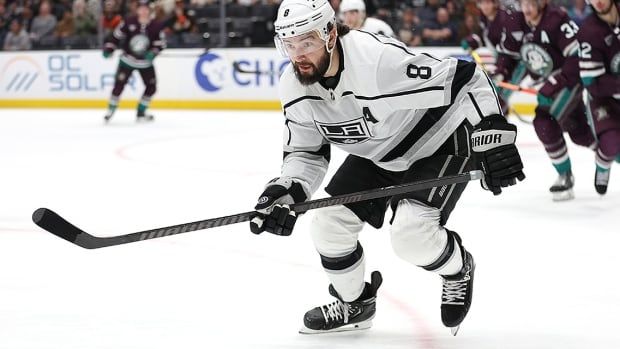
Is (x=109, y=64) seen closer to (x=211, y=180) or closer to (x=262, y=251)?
(x=211, y=180)

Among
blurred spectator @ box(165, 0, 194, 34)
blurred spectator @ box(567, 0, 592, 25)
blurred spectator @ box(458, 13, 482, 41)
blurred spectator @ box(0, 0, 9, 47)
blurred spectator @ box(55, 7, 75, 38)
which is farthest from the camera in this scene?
blurred spectator @ box(0, 0, 9, 47)

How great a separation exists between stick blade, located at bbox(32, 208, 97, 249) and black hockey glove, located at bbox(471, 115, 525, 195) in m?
1.05

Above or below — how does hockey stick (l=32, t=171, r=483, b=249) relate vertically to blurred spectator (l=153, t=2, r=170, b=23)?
above

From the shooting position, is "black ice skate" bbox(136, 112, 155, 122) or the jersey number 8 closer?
the jersey number 8

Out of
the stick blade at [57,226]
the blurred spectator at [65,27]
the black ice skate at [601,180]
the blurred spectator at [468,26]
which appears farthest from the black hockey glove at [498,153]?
the blurred spectator at [65,27]

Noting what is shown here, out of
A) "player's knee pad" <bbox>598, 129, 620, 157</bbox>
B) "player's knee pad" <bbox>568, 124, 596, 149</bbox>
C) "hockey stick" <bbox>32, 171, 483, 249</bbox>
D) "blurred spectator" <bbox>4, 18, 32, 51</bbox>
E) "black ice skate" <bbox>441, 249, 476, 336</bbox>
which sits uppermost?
"hockey stick" <bbox>32, 171, 483, 249</bbox>

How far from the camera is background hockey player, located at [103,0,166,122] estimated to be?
10141mm

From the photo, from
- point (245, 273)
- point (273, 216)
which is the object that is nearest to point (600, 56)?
point (245, 273)

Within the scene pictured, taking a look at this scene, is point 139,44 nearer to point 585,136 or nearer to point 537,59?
point 537,59

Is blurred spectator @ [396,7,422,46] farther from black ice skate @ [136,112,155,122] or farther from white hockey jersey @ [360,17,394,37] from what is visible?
white hockey jersey @ [360,17,394,37]

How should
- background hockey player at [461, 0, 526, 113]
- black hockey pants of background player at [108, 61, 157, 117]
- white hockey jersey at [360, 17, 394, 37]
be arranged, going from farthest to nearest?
black hockey pants of background player at [108, 61, 157, 117] → white hockey jersey at [360, 17, 394, 37] → background hockey player at [461, 0, 526, 113]

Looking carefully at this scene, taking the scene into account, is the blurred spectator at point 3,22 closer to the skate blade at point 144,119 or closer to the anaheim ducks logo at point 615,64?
the skate blade at point 144,119

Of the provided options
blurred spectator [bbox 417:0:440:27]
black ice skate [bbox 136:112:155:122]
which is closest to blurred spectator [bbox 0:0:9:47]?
black ice skate [bbox 136:112:155:122]

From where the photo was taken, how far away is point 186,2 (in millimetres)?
11805
